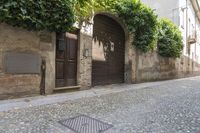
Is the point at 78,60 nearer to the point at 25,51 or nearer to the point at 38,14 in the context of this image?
the point at 25,51

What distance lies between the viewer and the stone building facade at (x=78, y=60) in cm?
536

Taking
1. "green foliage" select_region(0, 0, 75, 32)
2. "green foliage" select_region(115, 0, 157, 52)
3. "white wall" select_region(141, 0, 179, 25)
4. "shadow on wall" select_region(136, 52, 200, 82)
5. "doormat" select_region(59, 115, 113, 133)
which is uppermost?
"white wall" select_region(141, 0, 179, 25)

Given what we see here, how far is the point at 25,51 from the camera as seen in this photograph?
18.8 feet

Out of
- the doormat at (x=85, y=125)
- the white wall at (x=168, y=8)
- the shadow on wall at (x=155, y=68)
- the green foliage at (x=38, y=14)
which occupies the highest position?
the white wall at (x=168, y=8)

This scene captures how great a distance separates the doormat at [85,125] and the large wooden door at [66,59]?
3.02 meters

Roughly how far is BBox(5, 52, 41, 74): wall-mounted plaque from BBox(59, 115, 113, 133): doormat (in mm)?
2456

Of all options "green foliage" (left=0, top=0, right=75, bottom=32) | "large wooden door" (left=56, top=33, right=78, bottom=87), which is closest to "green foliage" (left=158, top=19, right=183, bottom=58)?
"large wooden door" (left=56, top=33, right=78, bottom=87)

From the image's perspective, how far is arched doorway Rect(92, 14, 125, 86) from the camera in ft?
28.8

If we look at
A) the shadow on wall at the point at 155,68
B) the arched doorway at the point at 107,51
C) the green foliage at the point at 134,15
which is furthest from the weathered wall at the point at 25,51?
the shadow on wall at the point at 155,68

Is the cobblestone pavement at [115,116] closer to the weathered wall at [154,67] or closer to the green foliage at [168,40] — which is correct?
the weathered wall at [154,67]


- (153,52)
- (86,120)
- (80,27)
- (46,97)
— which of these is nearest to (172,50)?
(153,52)

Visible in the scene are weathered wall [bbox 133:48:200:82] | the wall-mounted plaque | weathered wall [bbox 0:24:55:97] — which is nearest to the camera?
weathered wall [bbox 0:24:55:97]

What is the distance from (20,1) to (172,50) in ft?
35.6

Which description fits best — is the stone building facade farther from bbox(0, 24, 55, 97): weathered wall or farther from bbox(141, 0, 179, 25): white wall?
bbox(141, 0, 179, 25): white wall
